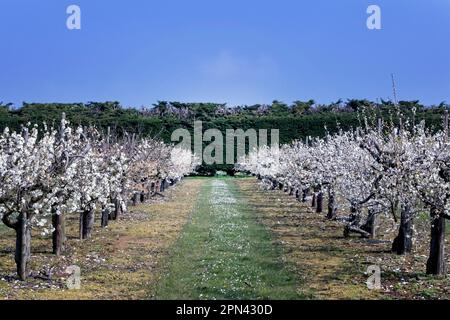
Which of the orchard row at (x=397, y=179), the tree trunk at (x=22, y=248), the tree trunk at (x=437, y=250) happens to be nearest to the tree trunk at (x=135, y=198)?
the orchard row at (x=397, y=179)

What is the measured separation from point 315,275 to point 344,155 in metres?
9.54

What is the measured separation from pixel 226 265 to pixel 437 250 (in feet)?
18.9

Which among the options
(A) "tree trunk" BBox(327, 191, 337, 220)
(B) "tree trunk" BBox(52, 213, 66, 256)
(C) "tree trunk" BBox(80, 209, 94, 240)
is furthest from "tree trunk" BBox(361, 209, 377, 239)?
(B) "tree trunk" BBox(52, 213, 66, 256)

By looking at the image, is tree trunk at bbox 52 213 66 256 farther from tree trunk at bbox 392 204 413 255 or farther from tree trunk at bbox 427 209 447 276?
tree trunk at bbox 427 209 447 276

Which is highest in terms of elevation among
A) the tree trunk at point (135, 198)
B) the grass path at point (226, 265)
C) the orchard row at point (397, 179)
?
the orchard row at point (397, 179)

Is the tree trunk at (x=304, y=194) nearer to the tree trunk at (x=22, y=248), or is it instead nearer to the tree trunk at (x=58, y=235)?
the tree trunk at (x=58, y=235)

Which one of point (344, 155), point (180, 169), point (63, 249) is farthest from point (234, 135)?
point (63, 249)

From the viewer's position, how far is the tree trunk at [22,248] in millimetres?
15758

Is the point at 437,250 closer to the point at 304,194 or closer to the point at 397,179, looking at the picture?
the point at 397,179

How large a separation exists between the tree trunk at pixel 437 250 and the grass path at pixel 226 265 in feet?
12.1

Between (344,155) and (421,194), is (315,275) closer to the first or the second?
(421,194)

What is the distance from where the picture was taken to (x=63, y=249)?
66.2 feet

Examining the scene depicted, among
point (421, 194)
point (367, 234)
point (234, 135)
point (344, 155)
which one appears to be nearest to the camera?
point (421, 194)
